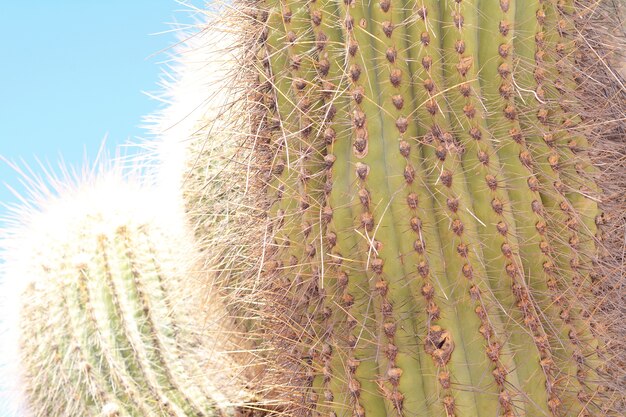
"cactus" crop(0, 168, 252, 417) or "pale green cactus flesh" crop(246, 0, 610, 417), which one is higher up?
"pale green cactus flesh" crop(246, 0, 610, 417)

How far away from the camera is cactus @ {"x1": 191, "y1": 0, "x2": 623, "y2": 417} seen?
5.43 ft

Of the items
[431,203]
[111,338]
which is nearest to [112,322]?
[111,338]

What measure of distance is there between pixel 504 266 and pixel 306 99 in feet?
1.73

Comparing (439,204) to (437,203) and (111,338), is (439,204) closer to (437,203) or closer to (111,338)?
(437,203)

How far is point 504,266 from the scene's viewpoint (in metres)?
1.69

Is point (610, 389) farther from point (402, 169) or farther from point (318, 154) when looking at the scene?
point (318, 154)

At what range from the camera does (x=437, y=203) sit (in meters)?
1.66

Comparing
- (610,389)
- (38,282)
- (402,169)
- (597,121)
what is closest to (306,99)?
(402,169)

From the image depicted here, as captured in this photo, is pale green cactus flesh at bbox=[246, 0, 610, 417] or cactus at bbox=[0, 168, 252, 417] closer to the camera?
pale green cactus flesh at bbox=[246, 0, 610, 417]

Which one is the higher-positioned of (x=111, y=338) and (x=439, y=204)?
(x=439, y=204)

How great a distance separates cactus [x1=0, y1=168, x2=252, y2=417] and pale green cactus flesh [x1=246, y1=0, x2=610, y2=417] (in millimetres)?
1143

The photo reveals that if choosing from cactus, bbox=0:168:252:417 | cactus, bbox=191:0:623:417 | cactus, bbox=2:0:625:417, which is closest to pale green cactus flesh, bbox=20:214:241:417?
cactus, bbox=0:168:252:417

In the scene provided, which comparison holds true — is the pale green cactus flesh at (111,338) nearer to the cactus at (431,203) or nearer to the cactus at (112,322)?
the cactus at (112,322)

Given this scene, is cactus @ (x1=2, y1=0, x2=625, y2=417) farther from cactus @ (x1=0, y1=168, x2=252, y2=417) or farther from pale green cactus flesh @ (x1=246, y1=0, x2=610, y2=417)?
cactus @ (x1=0, y1=168, x2=252, y2=417)
